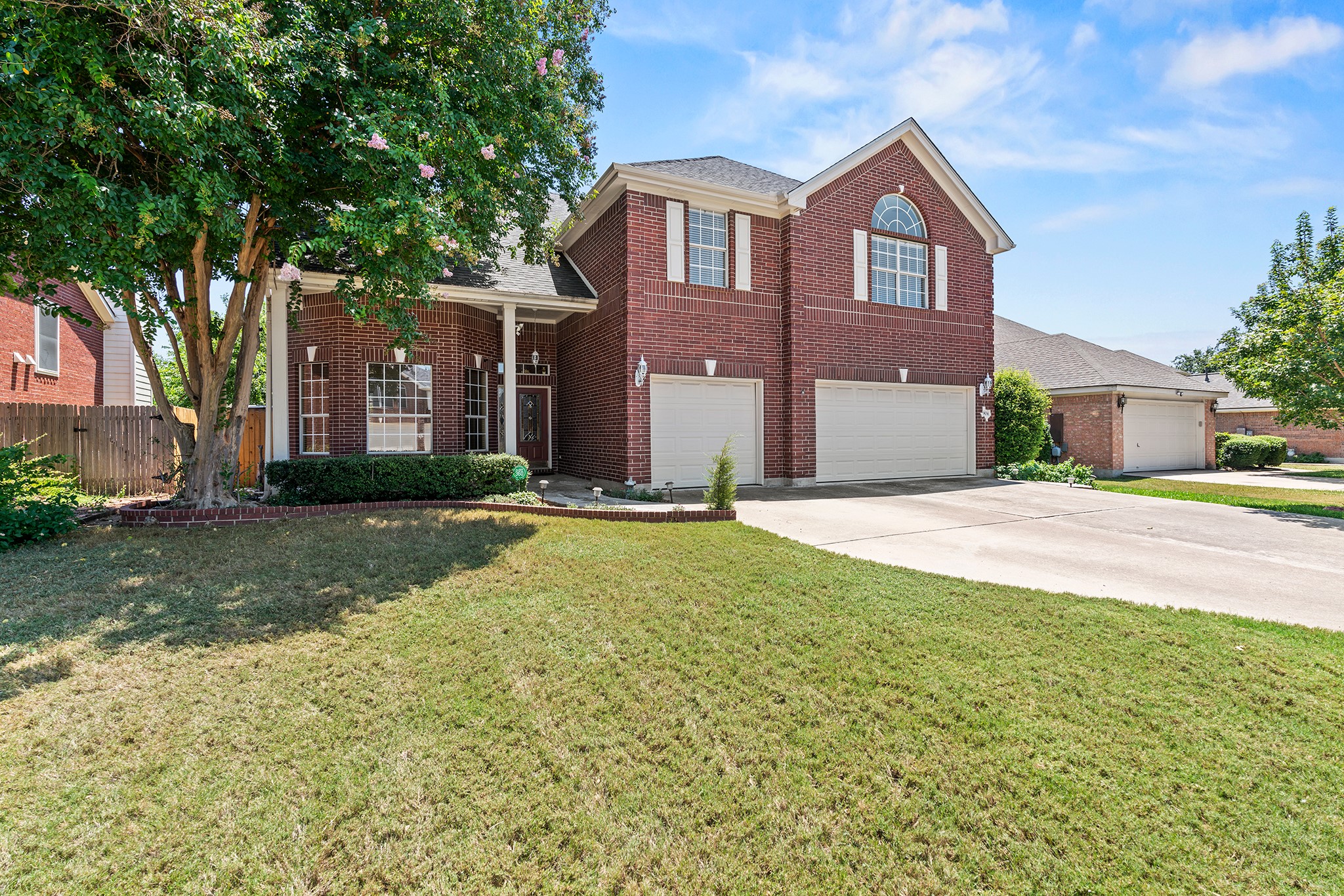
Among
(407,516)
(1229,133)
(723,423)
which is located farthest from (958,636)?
(1229,133)

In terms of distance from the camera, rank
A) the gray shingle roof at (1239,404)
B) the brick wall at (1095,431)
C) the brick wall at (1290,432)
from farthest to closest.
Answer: the gray shingle roof at (1239,404), the brick wall at (1290,432), the brick wall at (1095,431)

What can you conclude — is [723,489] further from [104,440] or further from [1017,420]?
[104,440]

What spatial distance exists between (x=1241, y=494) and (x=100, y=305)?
28.2 m

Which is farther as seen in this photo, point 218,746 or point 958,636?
point 958,636

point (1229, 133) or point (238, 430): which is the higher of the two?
point (1229, 133)

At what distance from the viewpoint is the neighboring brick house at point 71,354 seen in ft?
38.0

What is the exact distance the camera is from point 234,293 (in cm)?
814

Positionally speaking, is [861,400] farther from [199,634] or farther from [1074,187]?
[199,634]

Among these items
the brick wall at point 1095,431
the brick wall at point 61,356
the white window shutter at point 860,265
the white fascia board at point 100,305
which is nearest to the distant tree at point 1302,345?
the brick wall at point 1095,431

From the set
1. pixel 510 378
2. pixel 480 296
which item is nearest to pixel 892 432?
pixel 510 378

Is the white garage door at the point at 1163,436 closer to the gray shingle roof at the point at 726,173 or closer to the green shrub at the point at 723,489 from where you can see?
the gray shingle roof at the point at 726,173

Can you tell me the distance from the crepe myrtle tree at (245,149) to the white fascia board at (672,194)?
1791 millimetres

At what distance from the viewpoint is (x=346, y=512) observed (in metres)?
8.09

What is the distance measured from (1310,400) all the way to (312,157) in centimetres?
1752
